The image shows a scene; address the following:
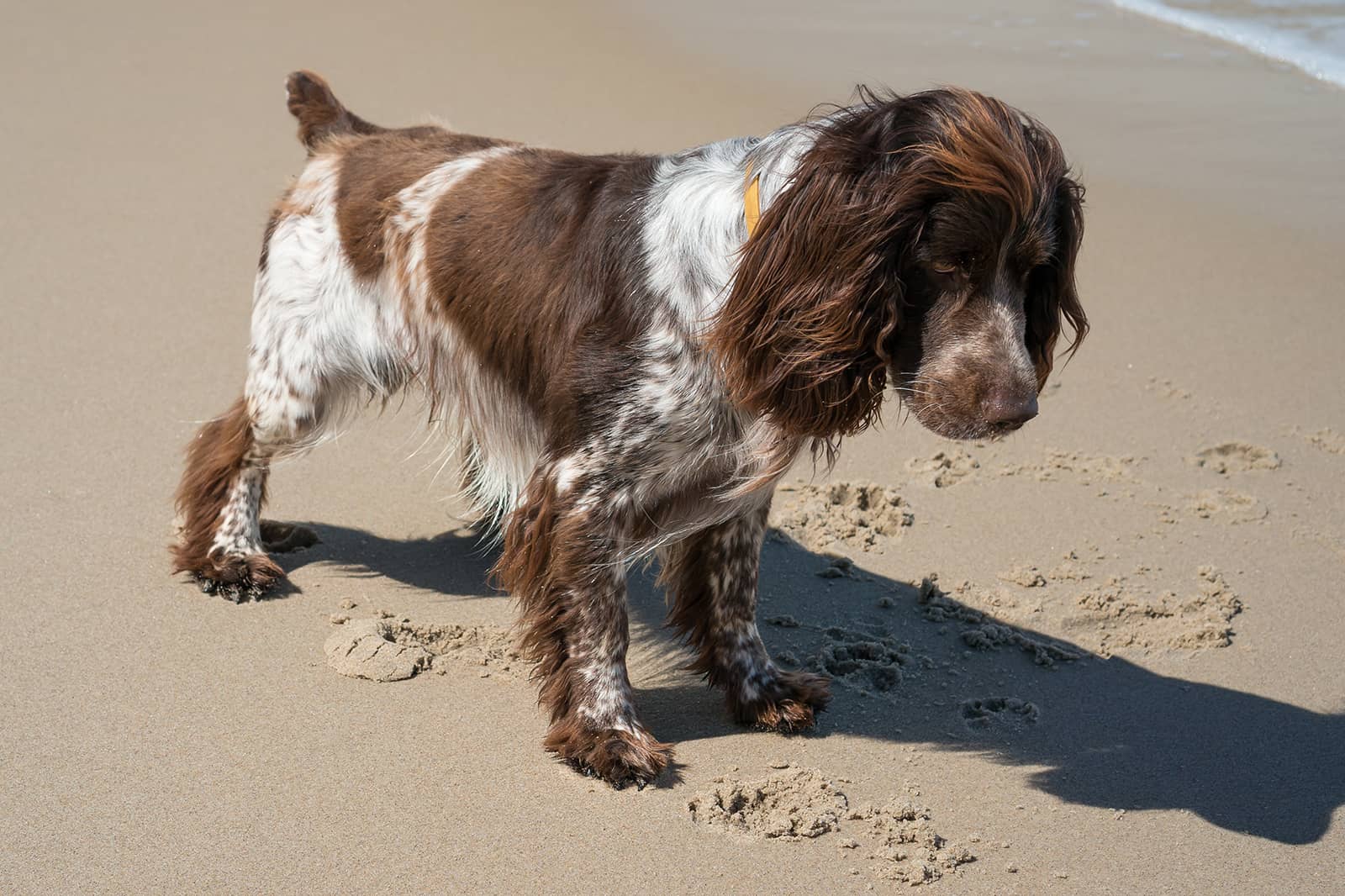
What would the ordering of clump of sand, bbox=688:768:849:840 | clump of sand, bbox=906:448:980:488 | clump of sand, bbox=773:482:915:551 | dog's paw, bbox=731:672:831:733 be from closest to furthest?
clump of sand, bbox=688:768:849:840 → dog's paw, bbox=731:672:831:733 → clump of sand, bbox=773:482:915:551 → clump of sand, bbox=906:448:980:488

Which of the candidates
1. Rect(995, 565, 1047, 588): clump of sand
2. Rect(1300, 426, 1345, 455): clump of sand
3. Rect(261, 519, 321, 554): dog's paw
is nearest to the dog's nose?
Rect(995, 565, 1047, 588): clump of sand

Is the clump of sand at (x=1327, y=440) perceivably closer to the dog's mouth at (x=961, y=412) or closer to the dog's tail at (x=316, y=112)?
the dog's mouth at (x=961, y=412)

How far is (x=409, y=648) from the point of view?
3.90 meters

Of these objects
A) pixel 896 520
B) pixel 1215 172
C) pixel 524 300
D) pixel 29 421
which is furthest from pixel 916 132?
pixel 1215 172

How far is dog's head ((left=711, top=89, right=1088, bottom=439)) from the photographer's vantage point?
113 inches

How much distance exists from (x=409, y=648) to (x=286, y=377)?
91 centimetres

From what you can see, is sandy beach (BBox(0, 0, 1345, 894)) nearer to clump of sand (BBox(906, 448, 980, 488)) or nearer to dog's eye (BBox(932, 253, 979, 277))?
clump of sand (BBox(906, 448, 980, 488))

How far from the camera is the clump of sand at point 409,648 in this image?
3805mm

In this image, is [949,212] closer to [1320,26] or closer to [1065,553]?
[1065,553]

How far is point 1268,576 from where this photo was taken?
4.36 meters

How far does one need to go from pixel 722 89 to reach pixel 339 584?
4616 mm

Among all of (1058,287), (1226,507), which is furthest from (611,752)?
(1226,507)

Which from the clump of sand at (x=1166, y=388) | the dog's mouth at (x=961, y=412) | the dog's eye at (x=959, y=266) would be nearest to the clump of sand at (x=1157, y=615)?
the clump of sand at (x=1166, y=388)

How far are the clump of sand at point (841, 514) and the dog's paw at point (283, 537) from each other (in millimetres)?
1548
